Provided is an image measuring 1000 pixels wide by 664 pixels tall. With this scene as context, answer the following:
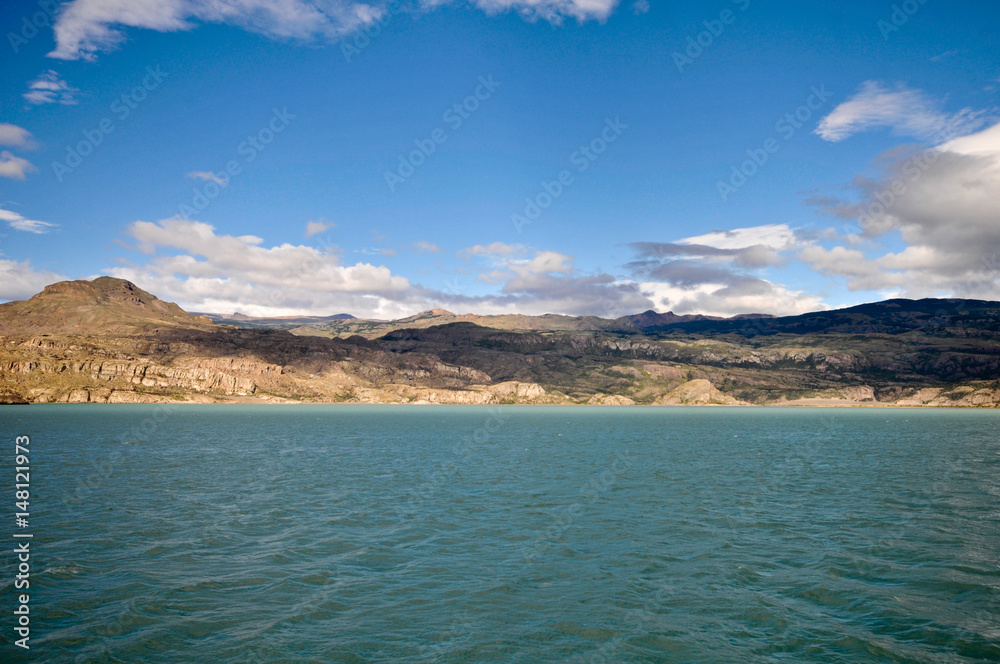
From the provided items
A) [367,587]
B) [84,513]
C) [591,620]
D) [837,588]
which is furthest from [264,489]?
[837,588]

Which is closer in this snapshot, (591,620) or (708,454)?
(591,620)

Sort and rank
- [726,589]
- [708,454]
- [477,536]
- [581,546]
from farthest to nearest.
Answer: [708,454] → [477,536] → [581,546] → [726,589]

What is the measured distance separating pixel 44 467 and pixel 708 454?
91.8m

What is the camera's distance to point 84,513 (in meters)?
43.0

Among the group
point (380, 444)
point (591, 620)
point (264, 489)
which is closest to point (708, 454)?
point (380, 444)

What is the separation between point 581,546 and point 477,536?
701cm

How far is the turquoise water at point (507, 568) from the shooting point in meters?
22.0

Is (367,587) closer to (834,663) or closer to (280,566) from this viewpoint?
(280,566)

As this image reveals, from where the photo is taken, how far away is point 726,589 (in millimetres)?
27906

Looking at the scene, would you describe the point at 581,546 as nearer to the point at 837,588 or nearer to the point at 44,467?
the point at 837,588

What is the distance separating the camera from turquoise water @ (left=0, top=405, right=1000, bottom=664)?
22.0 metres

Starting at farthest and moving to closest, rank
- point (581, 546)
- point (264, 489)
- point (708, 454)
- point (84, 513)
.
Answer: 1. point (708, 454)
2. point (264, 489)
3. point (84, 513)
4. point (581, 546)

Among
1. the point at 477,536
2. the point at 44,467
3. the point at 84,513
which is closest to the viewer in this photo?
the point at 477,536

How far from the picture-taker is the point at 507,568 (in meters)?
31.0
